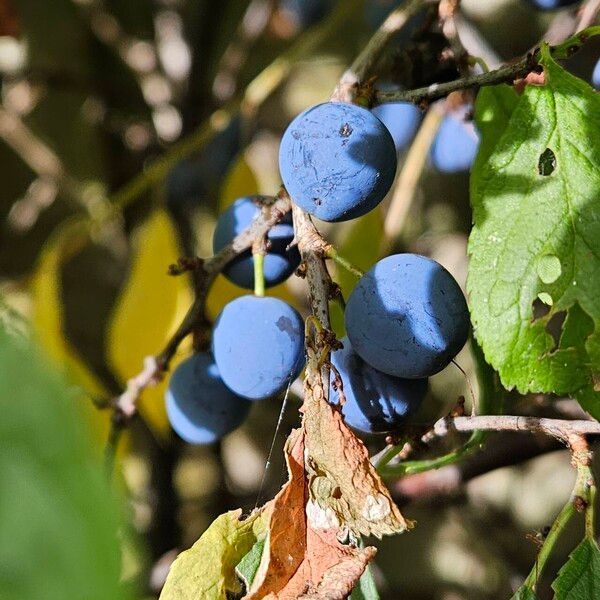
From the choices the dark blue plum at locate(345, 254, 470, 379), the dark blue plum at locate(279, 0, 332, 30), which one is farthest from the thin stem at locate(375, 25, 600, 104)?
the dark blue plum at locate(279, 0, 332, 30)

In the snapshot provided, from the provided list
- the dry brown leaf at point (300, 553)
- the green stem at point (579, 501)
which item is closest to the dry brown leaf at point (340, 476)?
the dry brown leaf at point (300, 553)

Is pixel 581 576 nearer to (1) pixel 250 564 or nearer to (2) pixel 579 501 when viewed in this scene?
(2) pixel 579 501

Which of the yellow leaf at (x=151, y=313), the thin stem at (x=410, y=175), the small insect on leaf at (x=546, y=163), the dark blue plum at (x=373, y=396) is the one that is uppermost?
the small insect on leaf at (x=546, y=163)

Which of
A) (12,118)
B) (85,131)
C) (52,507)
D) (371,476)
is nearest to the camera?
(52,507)

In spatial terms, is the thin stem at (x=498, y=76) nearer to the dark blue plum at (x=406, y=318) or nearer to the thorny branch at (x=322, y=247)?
the thorny branch at (x=322, y=247)

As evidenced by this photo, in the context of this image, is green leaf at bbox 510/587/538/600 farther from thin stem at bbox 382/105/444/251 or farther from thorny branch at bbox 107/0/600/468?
thin stem at bbox 382/105/444/251

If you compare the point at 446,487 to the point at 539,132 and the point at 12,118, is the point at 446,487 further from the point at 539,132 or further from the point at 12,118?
the point at 12,118

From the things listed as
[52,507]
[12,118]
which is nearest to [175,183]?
[12,118]
